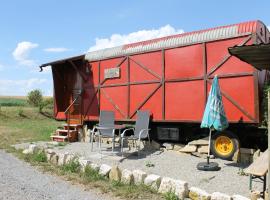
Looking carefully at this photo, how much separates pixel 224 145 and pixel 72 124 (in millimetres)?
6579

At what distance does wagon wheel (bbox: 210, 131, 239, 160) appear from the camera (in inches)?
350

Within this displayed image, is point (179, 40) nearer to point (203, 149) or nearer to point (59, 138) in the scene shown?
point (203, 149)

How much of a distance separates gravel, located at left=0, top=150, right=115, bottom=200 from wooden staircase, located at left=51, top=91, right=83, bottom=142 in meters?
4.98

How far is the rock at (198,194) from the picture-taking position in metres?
5.40

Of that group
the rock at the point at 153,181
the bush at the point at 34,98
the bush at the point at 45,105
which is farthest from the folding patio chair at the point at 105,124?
the bush at the point at 34,98

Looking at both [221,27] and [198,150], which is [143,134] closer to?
[198,150]

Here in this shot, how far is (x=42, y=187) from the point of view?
642 centimetres

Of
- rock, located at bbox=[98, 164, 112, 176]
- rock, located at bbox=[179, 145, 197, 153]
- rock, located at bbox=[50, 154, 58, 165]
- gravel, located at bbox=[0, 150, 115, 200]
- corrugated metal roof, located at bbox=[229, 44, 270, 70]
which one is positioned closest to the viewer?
corrugated metal roof, located at bbox=[229, 44, 270, 70]

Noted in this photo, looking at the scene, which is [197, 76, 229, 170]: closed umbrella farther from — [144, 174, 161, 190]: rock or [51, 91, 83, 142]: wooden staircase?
[51, 91, 83, 142]: wooden staircase

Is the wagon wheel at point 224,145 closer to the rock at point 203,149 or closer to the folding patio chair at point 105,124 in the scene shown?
the rock at point 203,149

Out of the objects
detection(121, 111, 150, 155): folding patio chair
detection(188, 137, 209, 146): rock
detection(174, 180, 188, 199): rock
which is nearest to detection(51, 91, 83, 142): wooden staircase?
detection(121, 111, 150, 155): folding patio chair

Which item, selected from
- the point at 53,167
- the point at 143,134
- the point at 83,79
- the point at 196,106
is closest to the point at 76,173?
the point at 53,167

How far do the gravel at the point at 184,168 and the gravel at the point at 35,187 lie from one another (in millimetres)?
1856

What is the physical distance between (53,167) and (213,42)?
5.39m
